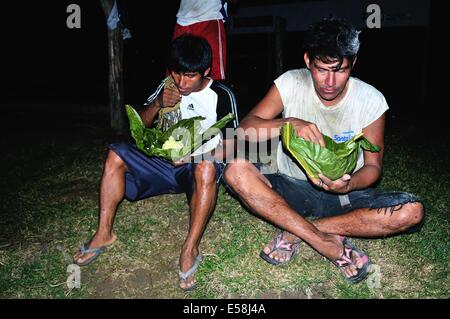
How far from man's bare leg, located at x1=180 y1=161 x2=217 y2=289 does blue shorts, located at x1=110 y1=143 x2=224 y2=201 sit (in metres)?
0.08

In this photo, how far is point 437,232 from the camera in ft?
10.2

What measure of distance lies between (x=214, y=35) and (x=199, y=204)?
231 centimetres

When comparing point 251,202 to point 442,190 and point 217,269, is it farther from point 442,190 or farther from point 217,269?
point 442,190

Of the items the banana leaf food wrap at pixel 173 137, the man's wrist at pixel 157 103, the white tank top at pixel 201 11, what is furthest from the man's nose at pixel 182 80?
the white tank top at pixel 201 11

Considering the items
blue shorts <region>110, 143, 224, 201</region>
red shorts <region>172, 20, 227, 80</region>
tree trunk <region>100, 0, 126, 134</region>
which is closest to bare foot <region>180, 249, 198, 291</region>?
blue shorts <region>110, 143, 224, 201</region>

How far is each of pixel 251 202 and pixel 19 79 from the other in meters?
14.3

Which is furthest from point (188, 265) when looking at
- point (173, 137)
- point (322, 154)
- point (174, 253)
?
point (322, 154)

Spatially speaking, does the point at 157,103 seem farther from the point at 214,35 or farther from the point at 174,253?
the point at 214,35

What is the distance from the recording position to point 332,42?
2.49m

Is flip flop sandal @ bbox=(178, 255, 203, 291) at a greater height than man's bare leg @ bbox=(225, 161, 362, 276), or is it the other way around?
man's bare leg @ bbox=(225, 161, 362, 276)

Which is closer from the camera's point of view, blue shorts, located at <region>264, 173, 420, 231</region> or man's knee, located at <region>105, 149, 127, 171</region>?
blue shorts, located at <region>264, 173, 420, 231</region>

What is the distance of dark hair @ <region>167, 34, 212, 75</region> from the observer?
2.88 meters

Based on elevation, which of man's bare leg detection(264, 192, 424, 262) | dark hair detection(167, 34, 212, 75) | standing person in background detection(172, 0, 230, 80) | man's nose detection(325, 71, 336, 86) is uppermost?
standing person in background detection(172, 0, 230, 80)

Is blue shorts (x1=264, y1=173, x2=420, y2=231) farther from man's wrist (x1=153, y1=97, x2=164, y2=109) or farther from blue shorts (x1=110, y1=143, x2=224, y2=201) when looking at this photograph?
man's wrist (x1=153, y1=97, x2=164, y2=109)
